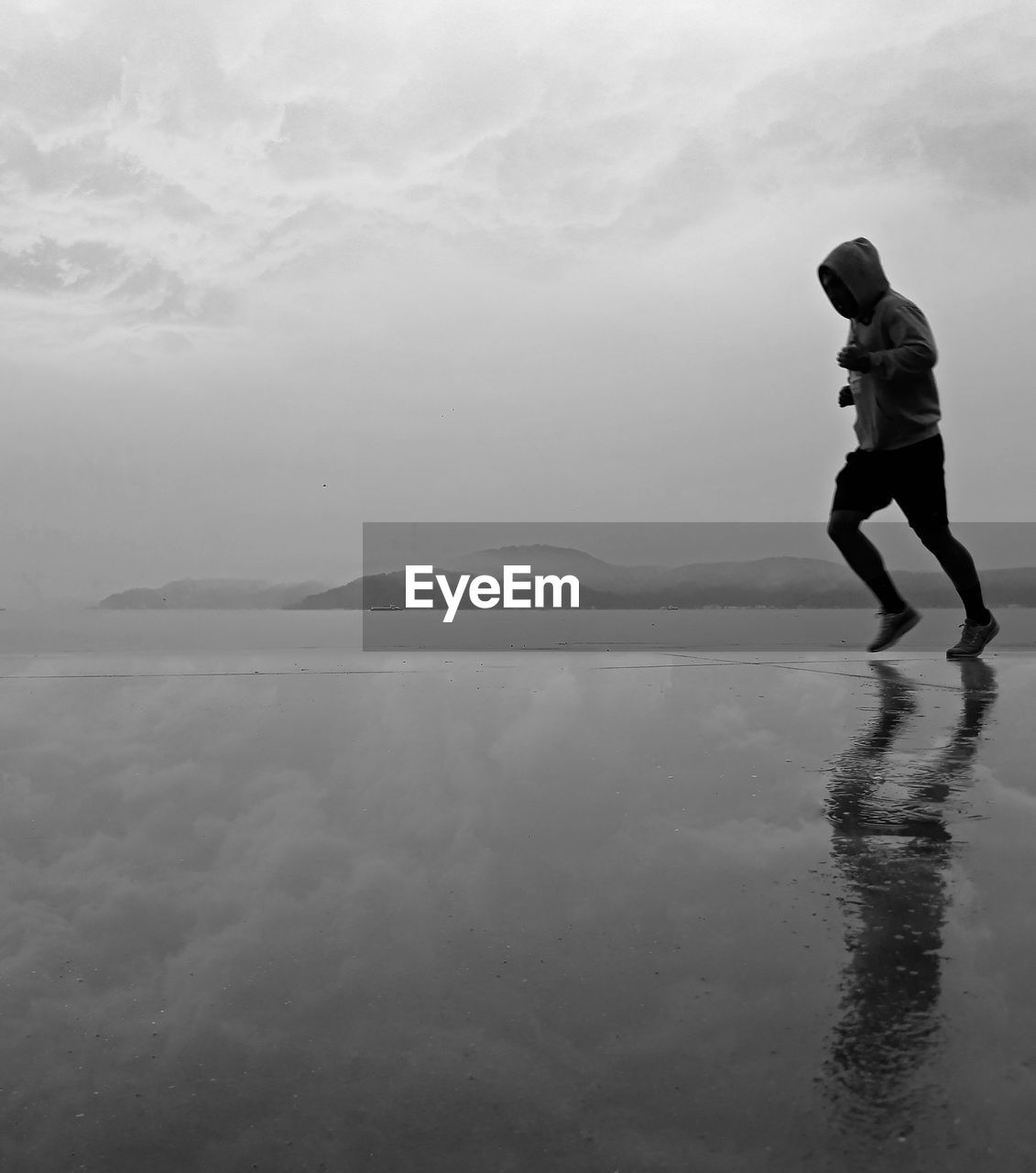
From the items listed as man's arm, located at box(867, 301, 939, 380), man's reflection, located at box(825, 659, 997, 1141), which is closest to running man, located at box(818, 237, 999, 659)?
man's arm, located at box(867, 301, 939, 380)

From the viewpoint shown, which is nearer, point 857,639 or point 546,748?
point 546,748

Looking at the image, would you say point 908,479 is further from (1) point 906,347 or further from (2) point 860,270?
(2) point 860,270

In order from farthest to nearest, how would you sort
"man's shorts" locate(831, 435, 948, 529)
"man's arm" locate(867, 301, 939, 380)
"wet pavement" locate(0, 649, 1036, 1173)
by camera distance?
"man's shorts" locate(831, 435, 948, 529)
"man's arm" locate(867, 301, 939, 380)
"wet pavement" locate(0, 649, 1036, 1173)

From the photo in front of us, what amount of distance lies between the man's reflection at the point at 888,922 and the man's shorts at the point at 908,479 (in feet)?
9.55

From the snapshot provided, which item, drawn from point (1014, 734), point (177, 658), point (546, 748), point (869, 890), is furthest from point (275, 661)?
point (869, 890)

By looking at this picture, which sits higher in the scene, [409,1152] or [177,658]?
[409,1152]

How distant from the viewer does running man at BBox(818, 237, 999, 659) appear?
5.50 meters

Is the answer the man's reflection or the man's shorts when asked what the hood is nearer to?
the man's shorts

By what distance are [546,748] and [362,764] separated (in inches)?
20.7

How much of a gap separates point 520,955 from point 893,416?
4781 mm

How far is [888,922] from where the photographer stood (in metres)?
1.51

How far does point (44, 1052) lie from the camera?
1175mm

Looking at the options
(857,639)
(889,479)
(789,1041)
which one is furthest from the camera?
(857,639)

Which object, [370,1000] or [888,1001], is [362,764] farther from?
[888,1001]
